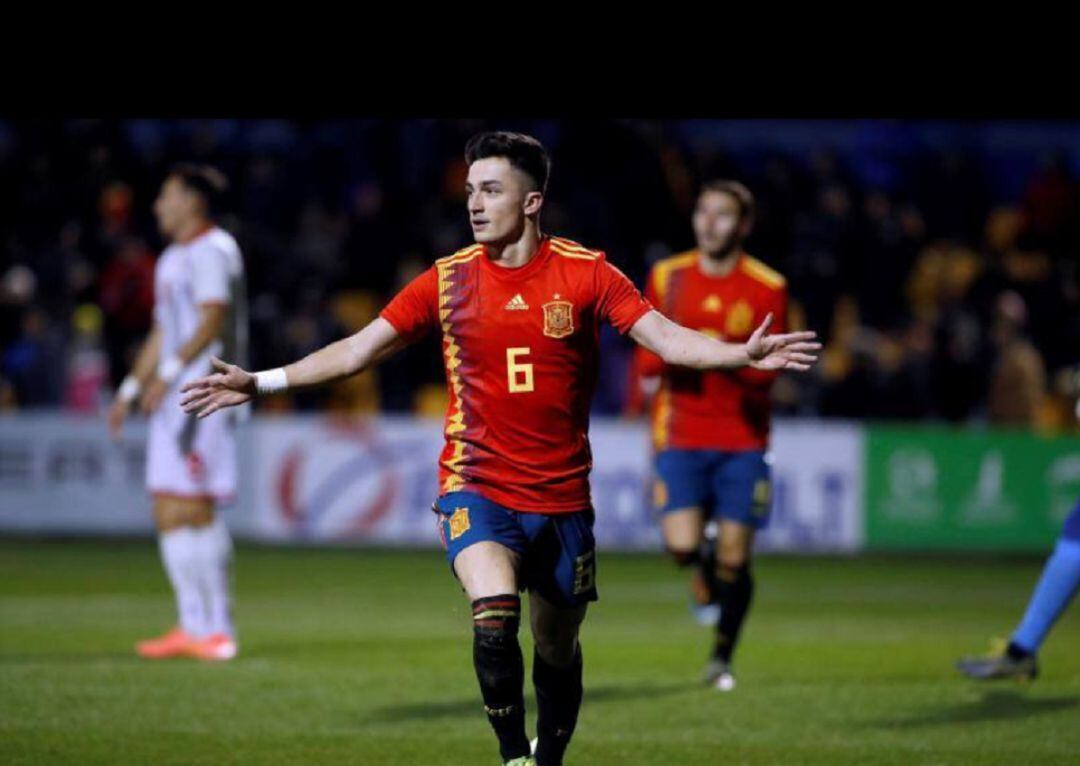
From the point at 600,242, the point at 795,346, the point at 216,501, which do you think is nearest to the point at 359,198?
the point at 600,242

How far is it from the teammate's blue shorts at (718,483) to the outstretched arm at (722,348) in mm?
3717

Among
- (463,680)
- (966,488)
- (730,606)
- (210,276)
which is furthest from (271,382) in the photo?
(966,488)

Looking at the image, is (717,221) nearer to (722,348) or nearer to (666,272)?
(666,272)

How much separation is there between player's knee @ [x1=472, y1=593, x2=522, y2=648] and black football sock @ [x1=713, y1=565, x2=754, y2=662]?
389 cm

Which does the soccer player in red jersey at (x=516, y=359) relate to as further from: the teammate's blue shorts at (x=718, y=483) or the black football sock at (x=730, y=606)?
the teammate's blue shorts at (x=718, y=483)

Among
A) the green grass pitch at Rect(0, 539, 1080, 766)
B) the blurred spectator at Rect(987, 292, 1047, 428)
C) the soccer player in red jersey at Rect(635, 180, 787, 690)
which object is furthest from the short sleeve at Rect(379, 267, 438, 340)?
the blurred spectator at Rect(987, 292, 1047, 428)

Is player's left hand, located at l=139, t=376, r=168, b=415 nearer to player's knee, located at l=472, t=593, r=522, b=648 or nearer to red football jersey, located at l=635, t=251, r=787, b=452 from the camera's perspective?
red football jersey, located at l=635, t=251, r=787, b=452

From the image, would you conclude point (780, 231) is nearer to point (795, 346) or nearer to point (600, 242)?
point (600, 242)

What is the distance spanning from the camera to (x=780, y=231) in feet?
79.7

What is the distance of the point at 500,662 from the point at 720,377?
4307mm

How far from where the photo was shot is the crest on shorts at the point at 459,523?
738 cm

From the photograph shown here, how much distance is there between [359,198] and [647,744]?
693 inches

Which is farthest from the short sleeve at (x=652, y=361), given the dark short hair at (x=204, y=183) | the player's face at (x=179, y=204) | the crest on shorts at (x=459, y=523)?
the crest on shorts at (x=459, y=523)

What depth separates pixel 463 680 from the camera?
434 inches
